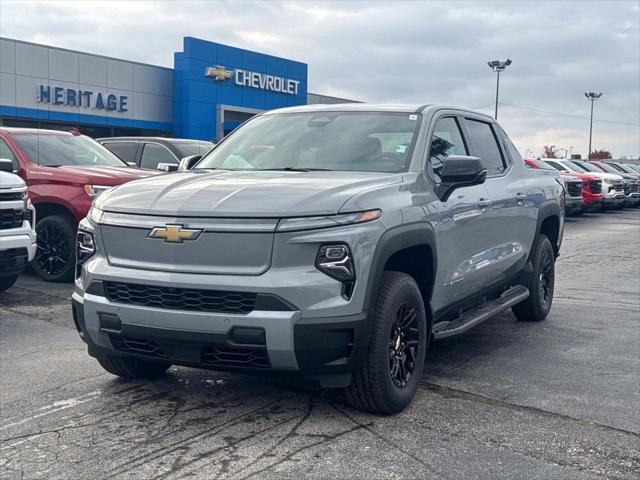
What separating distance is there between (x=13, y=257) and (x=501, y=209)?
4.47m

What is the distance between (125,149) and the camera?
544 inches

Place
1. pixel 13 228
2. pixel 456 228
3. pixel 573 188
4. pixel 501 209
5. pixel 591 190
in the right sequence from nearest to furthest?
pixel 456 228 < pixel 501 209 < pixel 13 228 < pixel 573 188 < pixel 591 190

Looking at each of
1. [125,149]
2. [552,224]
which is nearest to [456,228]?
[552,224]

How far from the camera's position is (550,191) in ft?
24.5

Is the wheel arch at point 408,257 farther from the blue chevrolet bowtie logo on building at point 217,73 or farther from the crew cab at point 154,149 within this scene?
the blue chevrolet bowtie logo on building at point 217,73

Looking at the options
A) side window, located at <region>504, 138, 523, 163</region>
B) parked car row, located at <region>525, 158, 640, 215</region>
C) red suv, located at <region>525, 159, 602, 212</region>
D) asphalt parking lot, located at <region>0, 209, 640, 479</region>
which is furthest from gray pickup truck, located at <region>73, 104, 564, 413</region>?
red suv, located at <region>525, 159, 602, 212</region>

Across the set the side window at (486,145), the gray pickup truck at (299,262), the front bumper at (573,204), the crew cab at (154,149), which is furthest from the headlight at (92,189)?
the front bumper at (573,204)

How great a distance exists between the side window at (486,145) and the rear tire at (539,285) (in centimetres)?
103

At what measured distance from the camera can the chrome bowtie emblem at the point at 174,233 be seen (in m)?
4.12

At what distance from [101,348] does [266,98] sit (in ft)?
125

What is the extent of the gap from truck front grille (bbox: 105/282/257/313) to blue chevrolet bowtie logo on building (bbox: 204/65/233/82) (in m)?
34.3

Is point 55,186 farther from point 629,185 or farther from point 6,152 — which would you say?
point 629,185

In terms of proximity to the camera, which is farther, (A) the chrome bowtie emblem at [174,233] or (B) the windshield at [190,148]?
(B) the windshield at [190,148]

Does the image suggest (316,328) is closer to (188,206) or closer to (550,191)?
(188,206)
